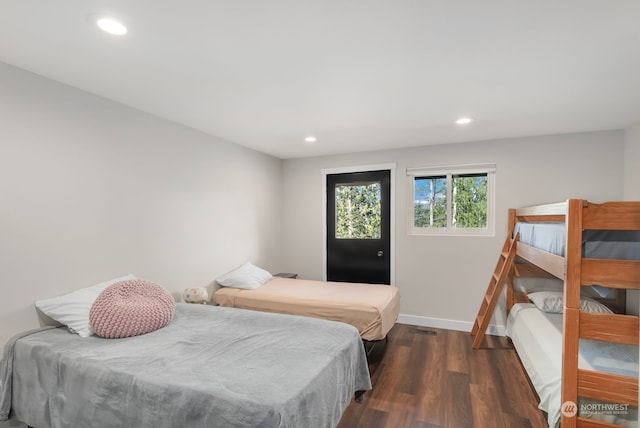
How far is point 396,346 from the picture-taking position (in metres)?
3.38

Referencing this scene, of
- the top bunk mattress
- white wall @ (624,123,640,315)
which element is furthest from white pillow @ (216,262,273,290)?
white wall @ (624,123,640,315)

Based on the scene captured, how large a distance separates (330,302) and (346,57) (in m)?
2.20

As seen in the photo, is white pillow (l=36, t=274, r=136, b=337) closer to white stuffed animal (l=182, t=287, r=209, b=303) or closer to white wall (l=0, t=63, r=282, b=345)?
white wall (l=0, t=63, r=282, b=345)

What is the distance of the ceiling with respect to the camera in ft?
4.57

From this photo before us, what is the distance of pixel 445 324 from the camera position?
3.88m

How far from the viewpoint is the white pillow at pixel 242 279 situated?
3503 millimetres

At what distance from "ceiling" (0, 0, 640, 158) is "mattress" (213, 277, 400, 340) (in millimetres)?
1812

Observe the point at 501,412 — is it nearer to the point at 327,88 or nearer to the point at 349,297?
the point at 349,297

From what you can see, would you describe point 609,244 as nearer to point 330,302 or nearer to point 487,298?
point 487,298

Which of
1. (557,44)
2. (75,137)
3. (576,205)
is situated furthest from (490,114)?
(75,137)

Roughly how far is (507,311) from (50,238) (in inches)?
176

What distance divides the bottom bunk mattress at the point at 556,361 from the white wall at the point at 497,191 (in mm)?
1001

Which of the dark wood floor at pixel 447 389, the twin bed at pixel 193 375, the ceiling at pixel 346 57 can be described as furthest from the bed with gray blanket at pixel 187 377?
the ceiling at pixel 346 57

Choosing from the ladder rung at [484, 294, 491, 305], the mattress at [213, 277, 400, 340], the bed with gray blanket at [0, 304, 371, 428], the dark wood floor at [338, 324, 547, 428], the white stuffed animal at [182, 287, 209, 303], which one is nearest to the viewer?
the bed with gray blanket at [0, 304, 371, 428]
